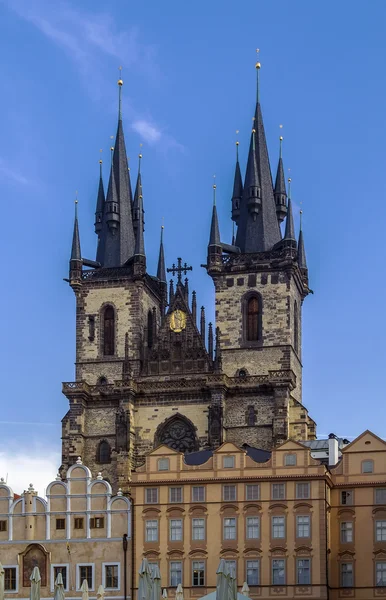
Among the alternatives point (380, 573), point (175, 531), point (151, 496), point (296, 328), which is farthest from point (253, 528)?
point (296, 328)

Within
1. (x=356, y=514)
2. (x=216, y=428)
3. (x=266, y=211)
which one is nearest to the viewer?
(x=356, y=514)

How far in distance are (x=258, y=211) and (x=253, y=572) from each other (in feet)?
113

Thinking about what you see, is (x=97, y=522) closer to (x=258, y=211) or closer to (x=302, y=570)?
(x=302, y=570)

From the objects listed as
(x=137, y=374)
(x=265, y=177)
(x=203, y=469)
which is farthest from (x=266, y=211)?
(x=203, y=469)

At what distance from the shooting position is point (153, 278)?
11175 cm

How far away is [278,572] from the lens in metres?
79.8

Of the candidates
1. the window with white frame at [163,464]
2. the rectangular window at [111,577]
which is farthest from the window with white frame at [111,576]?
the window with white frame at [163,464]

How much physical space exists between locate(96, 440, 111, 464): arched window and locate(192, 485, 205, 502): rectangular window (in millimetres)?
21284

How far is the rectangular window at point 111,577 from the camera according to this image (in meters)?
81.6

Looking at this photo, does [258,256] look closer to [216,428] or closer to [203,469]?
[216,428]

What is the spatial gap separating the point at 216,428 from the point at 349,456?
776 inches

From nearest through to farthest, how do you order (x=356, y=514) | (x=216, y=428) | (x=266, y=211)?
1. (x=356, y=514)
2. (x=216, y=428)
3. (x=266, y=211)

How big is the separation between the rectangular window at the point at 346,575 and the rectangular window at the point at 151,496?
34.0 ft

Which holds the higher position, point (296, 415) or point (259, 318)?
point (259, 318)
